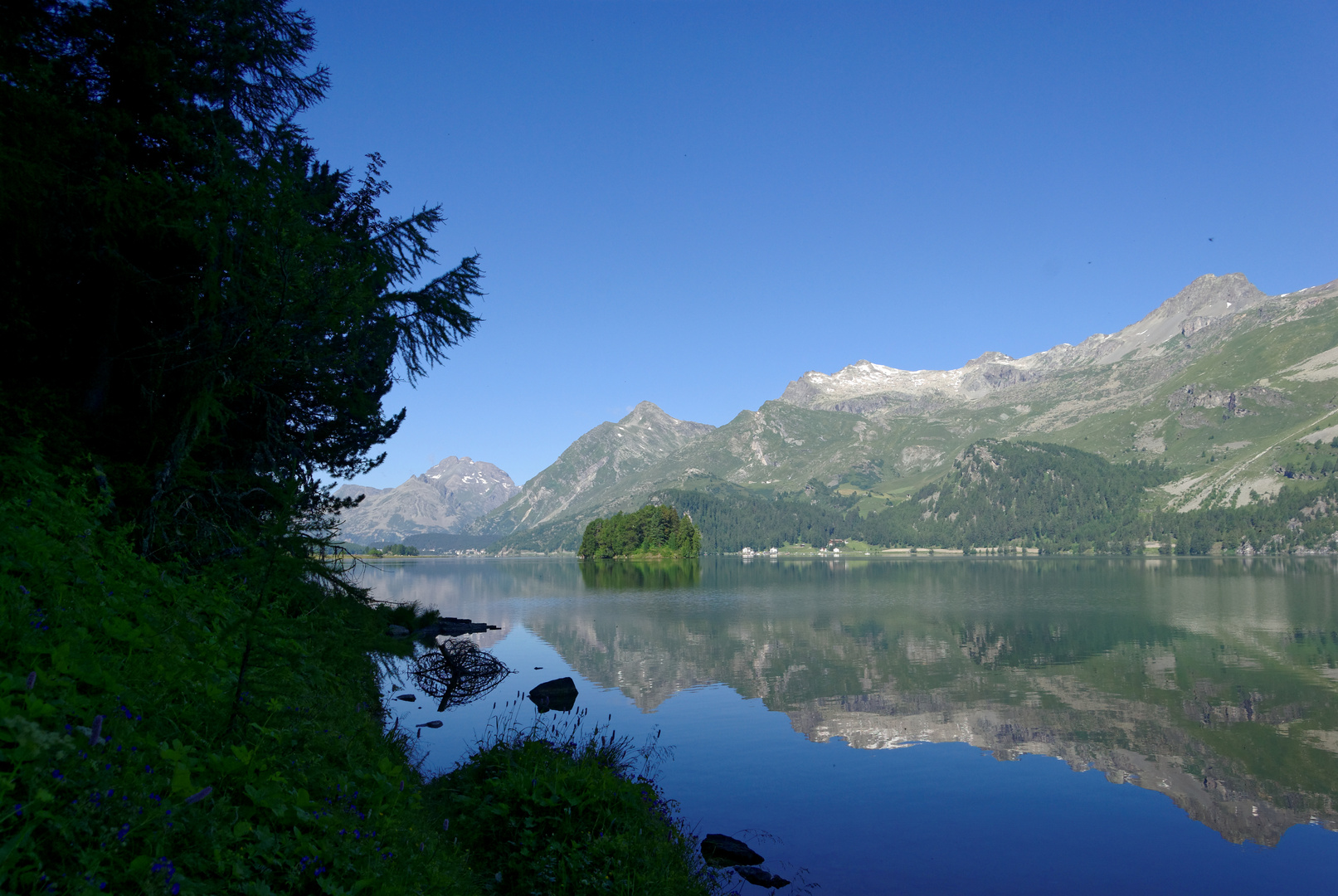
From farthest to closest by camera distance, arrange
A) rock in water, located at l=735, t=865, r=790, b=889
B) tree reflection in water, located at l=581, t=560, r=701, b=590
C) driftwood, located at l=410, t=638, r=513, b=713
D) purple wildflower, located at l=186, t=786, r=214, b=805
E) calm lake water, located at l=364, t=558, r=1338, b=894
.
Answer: tree reflection in water, located at l=581, t=560, r=701, b=590 → driftwood, located at l=410, t=638, r=513, b=713 → calm lake water, located at l=364, t=558, r=1338, b=894 → rock in water, located at l=735, t=865, r=790, b=889 → purple wildflower, located at l=186, t=786, r=214, b=805

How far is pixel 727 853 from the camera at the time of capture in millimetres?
15781

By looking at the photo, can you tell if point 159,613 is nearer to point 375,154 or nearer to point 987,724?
point 375,154

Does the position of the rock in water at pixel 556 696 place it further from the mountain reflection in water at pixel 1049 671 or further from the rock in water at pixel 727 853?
the rock in water at pixel 727 853

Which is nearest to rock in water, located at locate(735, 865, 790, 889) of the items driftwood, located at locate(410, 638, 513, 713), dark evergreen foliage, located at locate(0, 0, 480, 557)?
dark evergreen foliage, located at locate(0, 0, 480, 557)

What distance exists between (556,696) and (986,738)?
56.4ft

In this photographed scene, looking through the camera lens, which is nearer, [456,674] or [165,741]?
[165,741]

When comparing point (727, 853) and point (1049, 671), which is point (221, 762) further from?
point (1049, 671)

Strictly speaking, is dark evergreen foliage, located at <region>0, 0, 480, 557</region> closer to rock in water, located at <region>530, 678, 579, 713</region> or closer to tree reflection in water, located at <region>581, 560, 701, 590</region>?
rock in water, located at <region>530, 678, 579, 713</region>

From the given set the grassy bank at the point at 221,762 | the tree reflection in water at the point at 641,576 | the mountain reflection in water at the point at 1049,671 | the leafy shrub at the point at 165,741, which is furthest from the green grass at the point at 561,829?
the tree reflection in water at the point at 641,576

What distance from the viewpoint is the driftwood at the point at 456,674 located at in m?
32.1

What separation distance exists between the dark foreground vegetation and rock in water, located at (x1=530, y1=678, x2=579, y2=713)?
877cm

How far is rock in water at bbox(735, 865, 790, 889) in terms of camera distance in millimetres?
14781

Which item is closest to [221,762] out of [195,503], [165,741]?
[165,741]

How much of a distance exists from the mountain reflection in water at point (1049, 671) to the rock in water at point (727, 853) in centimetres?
1065
